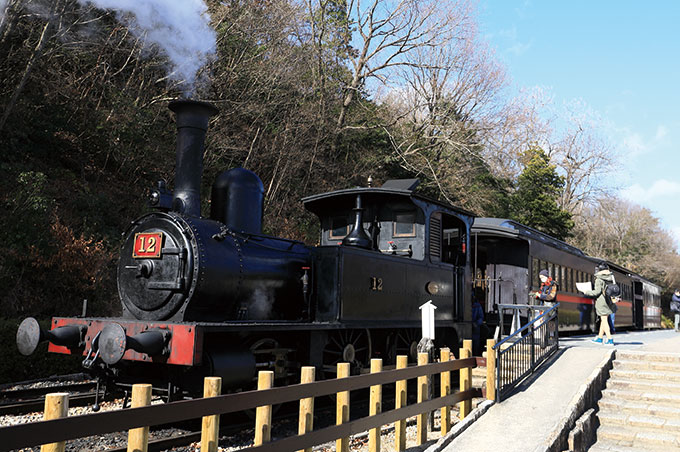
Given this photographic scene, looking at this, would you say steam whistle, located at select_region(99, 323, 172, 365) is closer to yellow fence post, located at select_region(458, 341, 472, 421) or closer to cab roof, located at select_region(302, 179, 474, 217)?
yellow fence post, located at select_region(458, 341, 472, 421)

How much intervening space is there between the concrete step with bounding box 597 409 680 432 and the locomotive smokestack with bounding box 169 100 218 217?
5521mm

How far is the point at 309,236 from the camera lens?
18.1 metres

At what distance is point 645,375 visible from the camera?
7.97 m

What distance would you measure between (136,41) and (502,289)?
1082cm

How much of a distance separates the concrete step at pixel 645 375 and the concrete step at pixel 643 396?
522mm

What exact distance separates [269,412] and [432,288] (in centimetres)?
516

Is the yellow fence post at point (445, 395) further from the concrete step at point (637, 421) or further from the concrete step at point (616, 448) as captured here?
the concrete step at point (637, 421)

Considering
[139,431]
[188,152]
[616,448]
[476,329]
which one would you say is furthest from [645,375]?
[139,431]

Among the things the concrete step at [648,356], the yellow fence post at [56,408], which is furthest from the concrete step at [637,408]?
the yellow fence post at [56,408]

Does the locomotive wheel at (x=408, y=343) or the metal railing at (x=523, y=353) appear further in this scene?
the locomotive wheel at (x=408, y=343)

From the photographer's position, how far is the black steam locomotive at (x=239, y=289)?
209 inches

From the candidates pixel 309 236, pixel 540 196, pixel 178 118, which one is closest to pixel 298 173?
pixel 309 236

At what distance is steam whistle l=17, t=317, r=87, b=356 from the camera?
531 cm

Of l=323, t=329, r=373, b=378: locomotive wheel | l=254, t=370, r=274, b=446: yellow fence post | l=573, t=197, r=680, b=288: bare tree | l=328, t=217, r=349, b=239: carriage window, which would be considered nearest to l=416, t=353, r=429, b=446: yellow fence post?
l=323, t=329, r=373, b=378: locomotive wheel
